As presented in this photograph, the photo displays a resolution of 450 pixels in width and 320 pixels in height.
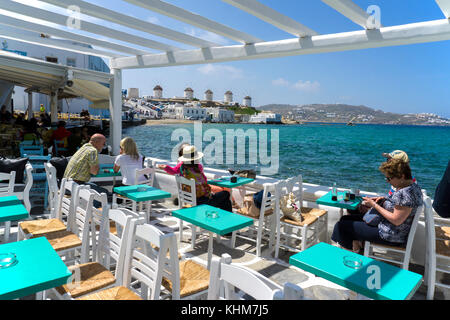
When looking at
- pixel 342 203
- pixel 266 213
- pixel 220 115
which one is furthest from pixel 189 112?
pixel 342 203

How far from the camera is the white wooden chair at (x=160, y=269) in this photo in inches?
61.5

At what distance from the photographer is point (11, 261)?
166 cm

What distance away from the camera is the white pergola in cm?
343

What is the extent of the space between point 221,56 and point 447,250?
403cm

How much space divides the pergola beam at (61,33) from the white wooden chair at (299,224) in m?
4.09

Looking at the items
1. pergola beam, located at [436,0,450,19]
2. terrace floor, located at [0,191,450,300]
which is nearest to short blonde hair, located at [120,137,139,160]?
terrace floor, located at [0,191,450,300]

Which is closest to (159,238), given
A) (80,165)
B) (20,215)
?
(20,215)

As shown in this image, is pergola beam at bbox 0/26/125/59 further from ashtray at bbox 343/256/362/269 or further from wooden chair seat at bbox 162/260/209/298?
ashtray at bbox 343/256/362/269

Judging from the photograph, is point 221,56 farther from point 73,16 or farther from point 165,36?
point 73,16

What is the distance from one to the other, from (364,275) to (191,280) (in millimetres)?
1030

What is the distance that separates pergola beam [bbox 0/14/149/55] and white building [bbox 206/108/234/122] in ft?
289

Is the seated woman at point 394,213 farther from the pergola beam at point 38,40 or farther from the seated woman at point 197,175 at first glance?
the pergola beam at point 38,40

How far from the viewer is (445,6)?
297cm

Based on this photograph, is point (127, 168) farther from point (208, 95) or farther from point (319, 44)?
point (208, 95)
